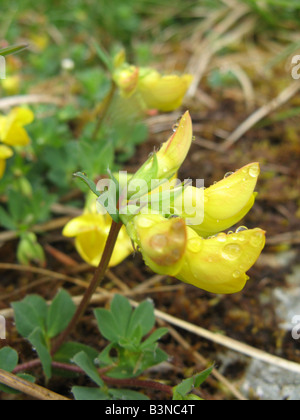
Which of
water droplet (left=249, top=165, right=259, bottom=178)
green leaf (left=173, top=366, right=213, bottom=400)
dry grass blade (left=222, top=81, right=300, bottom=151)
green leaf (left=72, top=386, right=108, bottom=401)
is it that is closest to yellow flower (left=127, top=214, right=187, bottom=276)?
water droplet (left=249, top=165, right=259, bottom=178)

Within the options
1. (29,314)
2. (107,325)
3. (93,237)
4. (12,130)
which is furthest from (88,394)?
(12,130)

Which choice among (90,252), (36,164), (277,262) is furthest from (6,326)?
(277,262)

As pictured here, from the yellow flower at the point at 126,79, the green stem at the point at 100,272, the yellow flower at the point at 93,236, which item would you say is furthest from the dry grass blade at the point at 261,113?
the green stem at the point at 100,272

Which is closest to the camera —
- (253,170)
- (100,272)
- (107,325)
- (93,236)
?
(253,170)

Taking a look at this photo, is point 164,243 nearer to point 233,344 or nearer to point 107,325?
point 107,325

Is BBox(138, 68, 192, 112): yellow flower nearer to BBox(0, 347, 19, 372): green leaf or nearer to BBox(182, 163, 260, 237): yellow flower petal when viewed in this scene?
BBox(182, 163, 260, 237): yellow flower petal

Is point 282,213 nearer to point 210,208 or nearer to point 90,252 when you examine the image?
point 90,252
